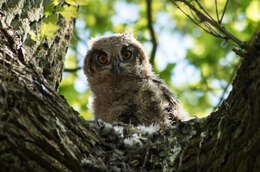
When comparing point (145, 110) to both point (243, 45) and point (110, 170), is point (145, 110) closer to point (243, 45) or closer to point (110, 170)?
point (110, 170)

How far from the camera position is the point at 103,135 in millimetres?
2949

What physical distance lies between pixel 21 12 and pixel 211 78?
19.8 ft

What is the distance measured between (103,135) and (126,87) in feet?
6.85

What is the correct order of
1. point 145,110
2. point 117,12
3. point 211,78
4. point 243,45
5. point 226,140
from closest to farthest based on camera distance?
point 243,45 < point 226,140 < point 145,110 < point 211,78 < point 117,12

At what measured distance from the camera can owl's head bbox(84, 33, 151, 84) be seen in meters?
5.36

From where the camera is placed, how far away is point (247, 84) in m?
2.12

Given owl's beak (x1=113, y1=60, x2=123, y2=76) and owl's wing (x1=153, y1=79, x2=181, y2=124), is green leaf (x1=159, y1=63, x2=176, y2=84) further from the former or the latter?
owl's wing (x1=153, y1=79, x2=181, y2=124)

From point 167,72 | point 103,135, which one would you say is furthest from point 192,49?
point 103,135

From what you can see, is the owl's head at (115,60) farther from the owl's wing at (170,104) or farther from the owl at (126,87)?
the owl's wing at (170,104)

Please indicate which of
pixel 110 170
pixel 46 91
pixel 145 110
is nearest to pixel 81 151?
pixel 110 170

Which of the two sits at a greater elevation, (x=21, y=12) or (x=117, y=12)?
(x=117, y=12)

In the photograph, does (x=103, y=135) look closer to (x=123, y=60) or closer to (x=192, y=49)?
(x=123, y=60)

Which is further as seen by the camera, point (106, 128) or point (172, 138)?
point (106, 128)

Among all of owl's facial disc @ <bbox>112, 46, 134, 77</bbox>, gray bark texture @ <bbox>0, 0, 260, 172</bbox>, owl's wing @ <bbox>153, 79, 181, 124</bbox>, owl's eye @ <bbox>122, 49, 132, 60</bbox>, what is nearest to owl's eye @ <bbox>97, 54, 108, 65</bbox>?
owl's facial disc @ <bbox>112, 46, 134, 77</bbox>
